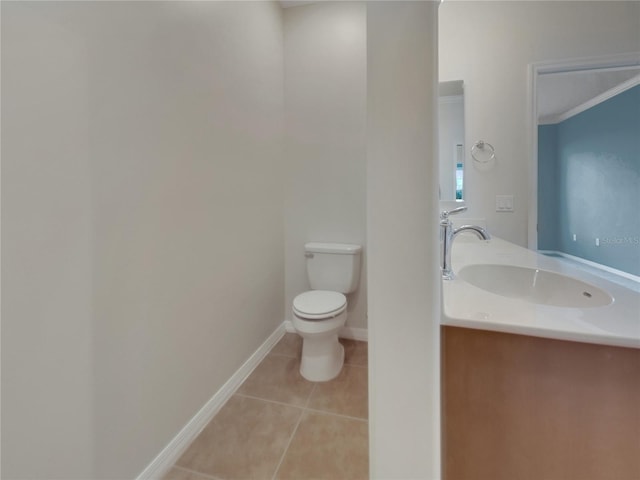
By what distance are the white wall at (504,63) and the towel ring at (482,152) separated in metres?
0.02

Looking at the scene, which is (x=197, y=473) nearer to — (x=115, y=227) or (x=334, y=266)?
(x=115, y=227)

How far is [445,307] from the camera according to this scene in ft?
2.44

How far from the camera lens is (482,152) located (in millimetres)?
1625

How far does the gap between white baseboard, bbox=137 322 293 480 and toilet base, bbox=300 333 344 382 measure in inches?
14.0

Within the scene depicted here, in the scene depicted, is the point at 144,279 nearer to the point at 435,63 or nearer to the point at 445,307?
the point at 445,307

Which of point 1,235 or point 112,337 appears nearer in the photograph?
point 1,235

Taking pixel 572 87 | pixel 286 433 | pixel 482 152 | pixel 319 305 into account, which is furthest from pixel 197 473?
pixel 572 87

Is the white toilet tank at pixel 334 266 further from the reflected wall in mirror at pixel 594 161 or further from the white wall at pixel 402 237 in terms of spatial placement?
the white wall at pixel 402 237

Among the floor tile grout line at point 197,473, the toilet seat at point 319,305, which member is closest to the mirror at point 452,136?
the toilet seat at point 319,305

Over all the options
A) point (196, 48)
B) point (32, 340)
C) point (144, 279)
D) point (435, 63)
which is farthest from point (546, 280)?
point (196, 48)

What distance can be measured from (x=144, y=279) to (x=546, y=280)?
1.55 meters

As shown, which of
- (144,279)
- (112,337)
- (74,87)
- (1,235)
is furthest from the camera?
(144,279)

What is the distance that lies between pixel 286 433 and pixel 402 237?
1.27 m

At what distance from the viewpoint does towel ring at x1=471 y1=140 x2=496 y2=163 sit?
1.61 metres
